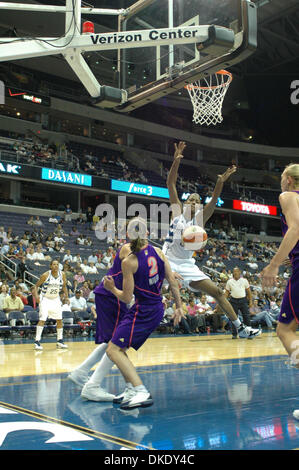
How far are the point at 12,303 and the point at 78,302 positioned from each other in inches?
81.7

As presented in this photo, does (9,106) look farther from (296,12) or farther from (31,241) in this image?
(296,12)

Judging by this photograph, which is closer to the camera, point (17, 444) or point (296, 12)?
point (17, 444)

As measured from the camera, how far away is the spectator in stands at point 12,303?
12197mm

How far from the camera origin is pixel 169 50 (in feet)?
26.8

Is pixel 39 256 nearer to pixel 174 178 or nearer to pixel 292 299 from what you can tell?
pixel 174 178

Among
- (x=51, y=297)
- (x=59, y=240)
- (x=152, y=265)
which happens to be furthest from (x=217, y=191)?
(x=59, y=240)

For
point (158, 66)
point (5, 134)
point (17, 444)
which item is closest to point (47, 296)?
point (158, 66)

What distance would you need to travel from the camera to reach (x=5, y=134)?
2709 cm

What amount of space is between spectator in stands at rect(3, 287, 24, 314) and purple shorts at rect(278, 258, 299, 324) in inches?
375

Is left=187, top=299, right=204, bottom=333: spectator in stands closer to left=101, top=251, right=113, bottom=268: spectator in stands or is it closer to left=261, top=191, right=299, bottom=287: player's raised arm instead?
left=101, top=251, right=113, bottom=268: spectator in stands

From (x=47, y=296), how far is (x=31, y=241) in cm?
964

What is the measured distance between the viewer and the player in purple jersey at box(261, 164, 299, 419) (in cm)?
365
